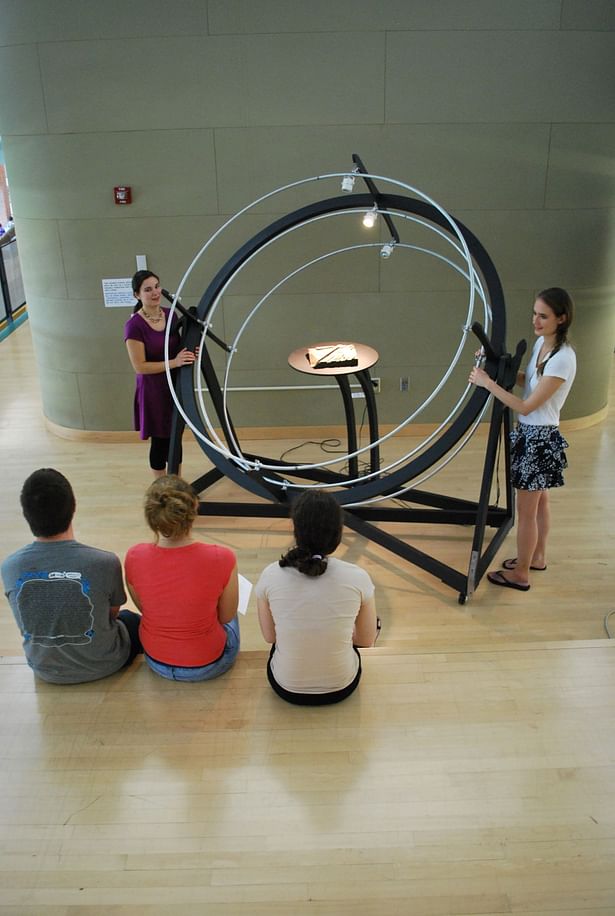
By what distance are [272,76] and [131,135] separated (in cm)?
89

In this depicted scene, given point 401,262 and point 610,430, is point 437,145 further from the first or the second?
point 610,430

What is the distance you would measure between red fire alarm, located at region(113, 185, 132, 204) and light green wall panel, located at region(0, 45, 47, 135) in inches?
21.5

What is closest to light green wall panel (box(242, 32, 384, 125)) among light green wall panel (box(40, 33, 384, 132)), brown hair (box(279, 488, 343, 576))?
light green wall panel (box(40, 33, 384, 132))

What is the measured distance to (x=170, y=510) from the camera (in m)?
2.01

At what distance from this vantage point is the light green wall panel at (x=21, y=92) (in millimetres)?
4277

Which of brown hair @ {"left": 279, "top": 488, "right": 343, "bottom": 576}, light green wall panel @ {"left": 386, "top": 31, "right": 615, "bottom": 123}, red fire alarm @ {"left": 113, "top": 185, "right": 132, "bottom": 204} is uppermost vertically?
light green wall panel @ {"left": 386, "top": 31, "right": 615, "bottom": 123}

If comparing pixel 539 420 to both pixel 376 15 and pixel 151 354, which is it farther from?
pixel 376 15

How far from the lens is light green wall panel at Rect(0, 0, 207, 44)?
4.12 meters

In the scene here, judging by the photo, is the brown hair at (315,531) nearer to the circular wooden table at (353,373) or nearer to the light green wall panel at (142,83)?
the circular wooden table at (353,373)

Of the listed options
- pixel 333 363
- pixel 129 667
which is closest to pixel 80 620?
pixel 129 667

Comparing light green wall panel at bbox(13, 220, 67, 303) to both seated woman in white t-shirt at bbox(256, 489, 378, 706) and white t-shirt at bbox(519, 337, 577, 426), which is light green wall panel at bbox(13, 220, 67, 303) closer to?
white t-shirt at bbox(519, 337, 577, 426)

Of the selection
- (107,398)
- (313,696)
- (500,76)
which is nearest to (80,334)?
(107,398)

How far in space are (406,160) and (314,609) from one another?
331 cm

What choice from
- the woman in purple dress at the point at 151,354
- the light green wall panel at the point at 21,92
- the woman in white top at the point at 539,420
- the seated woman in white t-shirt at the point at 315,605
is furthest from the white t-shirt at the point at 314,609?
the light green wall panel at the point at 21,92
